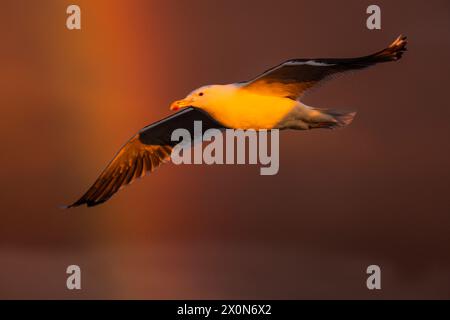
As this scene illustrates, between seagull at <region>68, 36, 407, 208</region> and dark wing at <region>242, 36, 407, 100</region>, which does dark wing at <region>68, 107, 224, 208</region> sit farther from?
dark wing at <region>242, 36, 407, 100</region>

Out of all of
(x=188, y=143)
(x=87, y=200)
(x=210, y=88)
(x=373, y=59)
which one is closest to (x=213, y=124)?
(x=188, y=143)

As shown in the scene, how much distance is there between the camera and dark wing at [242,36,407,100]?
11.3ft

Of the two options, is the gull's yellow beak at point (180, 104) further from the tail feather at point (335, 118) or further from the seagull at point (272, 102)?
the tail feather at point (335, 118)

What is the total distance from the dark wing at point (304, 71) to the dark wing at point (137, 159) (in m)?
0.55

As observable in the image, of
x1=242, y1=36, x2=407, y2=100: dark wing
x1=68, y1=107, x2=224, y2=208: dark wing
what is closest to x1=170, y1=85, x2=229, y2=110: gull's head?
x1=242, y1=36, x2=407, y2=100: dark wing

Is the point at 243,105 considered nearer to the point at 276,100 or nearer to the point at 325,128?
the point at 276,100

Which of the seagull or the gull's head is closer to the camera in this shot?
the seagull

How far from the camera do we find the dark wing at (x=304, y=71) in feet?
11.3

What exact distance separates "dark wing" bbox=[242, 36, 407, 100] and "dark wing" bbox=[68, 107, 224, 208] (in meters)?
0.55

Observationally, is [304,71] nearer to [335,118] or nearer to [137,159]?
[335,118]

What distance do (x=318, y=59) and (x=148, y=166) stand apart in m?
1.26

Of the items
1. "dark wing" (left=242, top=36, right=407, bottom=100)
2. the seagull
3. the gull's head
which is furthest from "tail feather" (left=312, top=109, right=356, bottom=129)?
the gull's head

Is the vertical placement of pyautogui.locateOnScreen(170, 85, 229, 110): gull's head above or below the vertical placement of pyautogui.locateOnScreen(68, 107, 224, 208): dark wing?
above

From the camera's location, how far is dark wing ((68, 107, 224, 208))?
4.24 metres
